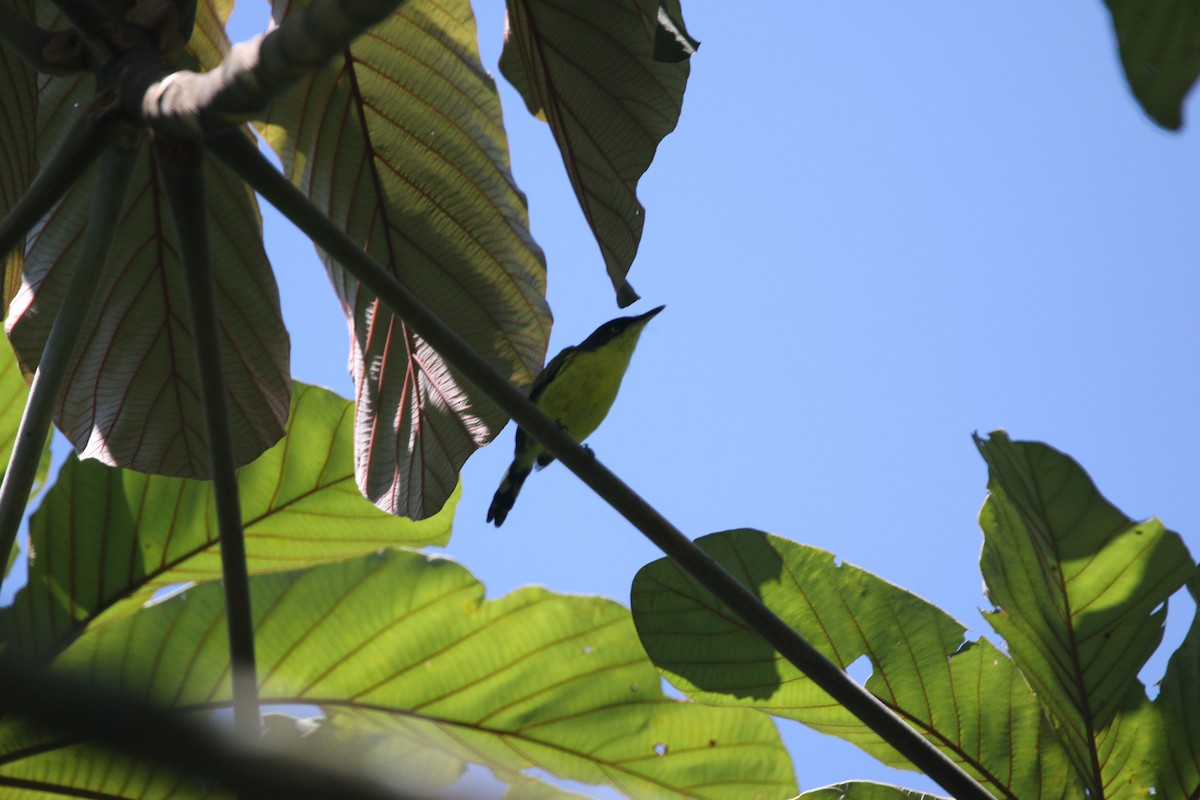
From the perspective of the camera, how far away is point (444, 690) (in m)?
1.52

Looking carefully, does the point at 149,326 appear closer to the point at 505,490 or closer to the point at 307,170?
the point at 307,170

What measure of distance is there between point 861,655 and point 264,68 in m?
0.93

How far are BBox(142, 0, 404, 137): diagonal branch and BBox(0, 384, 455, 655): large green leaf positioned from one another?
0.81 metres

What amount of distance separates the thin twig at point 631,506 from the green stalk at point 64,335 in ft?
0.49

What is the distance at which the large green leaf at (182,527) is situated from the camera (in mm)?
1488

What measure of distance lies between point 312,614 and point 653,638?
0.51m

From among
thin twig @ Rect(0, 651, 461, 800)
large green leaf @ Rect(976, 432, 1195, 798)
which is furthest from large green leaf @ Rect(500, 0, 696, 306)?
thin twig @ Rect(0, 651, 461, 800)

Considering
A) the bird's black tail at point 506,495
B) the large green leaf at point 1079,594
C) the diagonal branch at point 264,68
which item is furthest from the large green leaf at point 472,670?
the bird's black tail at point 506,495

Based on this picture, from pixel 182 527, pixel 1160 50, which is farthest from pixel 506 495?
pixel 1160 50

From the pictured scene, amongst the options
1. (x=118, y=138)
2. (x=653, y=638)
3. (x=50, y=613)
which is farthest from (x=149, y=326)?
(x=653, y=638)

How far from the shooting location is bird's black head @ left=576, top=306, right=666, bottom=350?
3.93m

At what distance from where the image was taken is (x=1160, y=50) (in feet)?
2.17

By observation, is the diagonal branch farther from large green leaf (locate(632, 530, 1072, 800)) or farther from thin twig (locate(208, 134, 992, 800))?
large green leaf (locate(632, 530, 1072, 800))

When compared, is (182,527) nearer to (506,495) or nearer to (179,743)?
(179,743)
